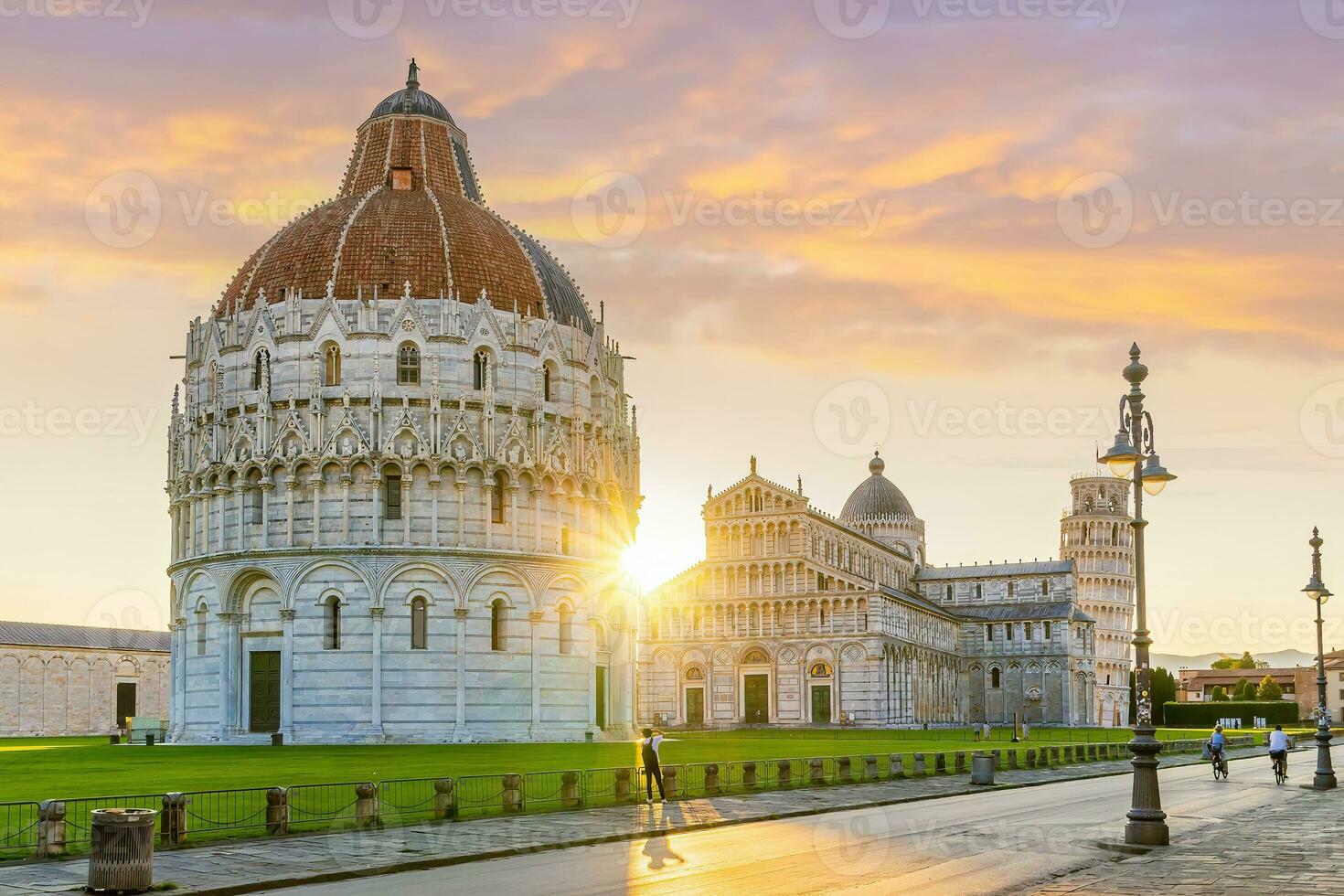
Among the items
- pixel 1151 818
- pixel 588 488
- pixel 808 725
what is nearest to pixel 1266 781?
pixel 1151 818

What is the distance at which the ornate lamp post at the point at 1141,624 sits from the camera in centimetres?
2284

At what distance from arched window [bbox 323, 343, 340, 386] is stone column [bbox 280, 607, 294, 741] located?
1063 cm

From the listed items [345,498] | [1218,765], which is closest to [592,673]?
[345,498]

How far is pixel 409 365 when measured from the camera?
2655 inches

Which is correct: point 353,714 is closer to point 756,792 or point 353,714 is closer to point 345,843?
point 756,792

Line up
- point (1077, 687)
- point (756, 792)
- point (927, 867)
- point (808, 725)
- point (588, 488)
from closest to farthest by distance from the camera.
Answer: point (927, 867) → point (756, 792) → point (588, 488) → point (808, 725) → point (1077, 687)

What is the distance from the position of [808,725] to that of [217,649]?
192 ft

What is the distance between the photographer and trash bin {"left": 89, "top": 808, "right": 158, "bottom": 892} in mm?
18094

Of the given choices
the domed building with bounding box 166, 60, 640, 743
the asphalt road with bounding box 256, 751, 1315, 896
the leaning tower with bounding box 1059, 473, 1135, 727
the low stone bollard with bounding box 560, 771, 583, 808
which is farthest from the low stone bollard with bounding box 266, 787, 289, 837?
the leaning tower with bounding box 1059, 473, 1135, 727

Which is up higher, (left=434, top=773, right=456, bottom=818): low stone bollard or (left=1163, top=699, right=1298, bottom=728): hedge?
(left=434, top=773, right=456, bottom=818): low stone bollard

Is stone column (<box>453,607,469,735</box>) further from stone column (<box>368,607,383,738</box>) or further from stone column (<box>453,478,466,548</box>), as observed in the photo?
stone column (<box>368,607,383,738</box>)

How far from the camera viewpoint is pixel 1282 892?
17438 mm

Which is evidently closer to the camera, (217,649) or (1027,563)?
(217,649)

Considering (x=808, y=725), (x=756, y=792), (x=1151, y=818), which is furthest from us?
(x=808, y=725)
